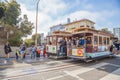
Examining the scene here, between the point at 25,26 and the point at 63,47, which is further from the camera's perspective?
the point at 25,26

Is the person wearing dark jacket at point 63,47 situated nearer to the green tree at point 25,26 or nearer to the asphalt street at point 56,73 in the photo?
the asphalt street at point 56,73

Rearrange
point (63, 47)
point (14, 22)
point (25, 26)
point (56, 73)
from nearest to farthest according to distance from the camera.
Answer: point (56, 73) → point (63, 47) → point (14, 22) → point (25, 26)

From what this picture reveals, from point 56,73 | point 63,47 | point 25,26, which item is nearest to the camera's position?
point 56,73

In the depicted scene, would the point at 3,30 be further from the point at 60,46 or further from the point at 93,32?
the point at 93,32

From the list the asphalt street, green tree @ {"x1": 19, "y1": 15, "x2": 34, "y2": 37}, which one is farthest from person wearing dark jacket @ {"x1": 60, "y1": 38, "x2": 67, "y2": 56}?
green tree @ {"x1": 19, "y1": 15, "x2": 34, "y2": 37}

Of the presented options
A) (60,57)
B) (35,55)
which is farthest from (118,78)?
(35,55)

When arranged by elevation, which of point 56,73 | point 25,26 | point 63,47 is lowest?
point 56,73

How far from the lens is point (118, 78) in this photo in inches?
280

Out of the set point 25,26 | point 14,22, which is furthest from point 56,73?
point 25,26

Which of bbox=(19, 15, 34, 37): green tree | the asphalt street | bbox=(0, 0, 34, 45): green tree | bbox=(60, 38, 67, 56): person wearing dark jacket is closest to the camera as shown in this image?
the asphalt street

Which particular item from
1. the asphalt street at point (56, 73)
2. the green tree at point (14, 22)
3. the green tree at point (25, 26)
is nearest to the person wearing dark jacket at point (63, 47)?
the asphalt street at point (56, 73)

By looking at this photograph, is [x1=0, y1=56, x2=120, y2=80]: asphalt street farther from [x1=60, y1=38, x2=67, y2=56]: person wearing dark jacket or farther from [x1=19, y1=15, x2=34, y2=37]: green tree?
[x1=19, y1=15, x2=34, y2=37]: green tree

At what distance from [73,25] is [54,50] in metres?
19.9

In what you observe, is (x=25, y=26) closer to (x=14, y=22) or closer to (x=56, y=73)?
(x=14, y=22)
